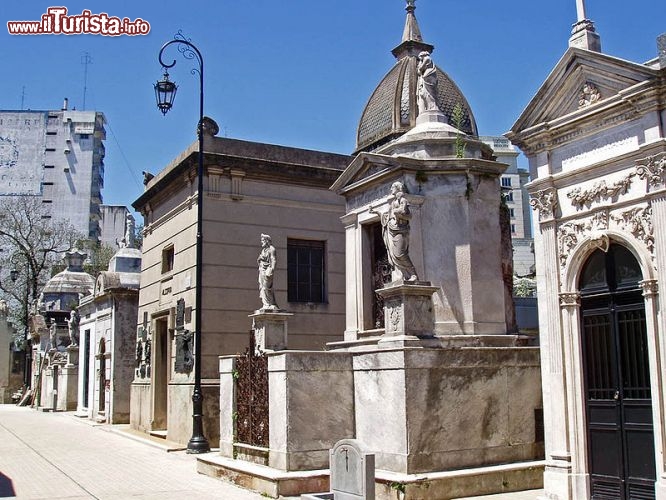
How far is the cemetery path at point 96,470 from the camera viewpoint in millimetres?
11853

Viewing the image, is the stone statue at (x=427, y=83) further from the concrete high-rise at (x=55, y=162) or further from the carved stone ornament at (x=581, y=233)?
the concrete high-rise at (x=55, y=162)

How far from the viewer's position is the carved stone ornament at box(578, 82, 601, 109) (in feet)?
31.8

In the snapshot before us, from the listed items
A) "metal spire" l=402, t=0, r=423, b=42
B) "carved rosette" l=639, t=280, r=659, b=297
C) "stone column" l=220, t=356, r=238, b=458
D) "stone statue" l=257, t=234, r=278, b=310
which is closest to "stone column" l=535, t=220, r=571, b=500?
"carved rosette" l=639, t=280, r=659, b=297

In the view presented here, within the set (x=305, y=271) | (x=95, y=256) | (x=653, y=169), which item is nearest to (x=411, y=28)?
(x=305, y=271)

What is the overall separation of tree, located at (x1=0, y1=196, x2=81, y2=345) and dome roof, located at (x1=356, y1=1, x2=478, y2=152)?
3073 cm

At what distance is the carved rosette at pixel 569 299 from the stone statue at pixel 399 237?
2.23 meters

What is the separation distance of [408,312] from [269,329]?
12.1 ft

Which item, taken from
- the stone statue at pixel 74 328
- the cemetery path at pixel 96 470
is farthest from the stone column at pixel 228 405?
the stone statue at pixel 74 328

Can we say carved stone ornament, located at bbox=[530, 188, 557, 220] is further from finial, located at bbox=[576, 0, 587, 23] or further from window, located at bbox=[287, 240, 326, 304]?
window, located at bbox=[287, 240, 326, 304]

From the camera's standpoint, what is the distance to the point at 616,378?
30.6 feet

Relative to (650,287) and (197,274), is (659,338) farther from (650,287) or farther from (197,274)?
(197,274)

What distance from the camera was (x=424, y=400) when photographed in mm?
10930

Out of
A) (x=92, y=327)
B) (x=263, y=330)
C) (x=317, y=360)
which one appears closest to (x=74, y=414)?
(x=92, y=327)

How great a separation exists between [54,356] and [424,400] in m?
29.9
